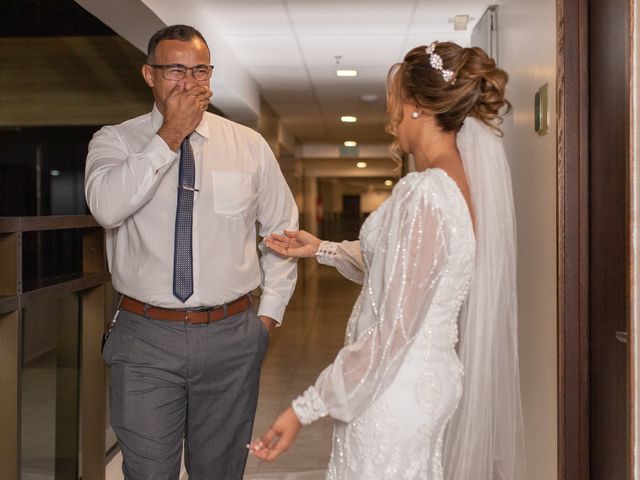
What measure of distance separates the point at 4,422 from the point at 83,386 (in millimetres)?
839

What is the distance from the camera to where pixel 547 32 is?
3186mm

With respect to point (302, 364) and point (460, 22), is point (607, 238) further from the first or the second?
point (302, 364)

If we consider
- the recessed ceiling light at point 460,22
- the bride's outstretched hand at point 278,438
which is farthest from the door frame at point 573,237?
the recessed ceiling light at point 460,22

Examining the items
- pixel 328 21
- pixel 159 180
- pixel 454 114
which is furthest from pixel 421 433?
pixel 328 21

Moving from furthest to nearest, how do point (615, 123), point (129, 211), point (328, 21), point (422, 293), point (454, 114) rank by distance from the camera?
point (328, 21) → point (615, 123) → point (129, 211) → point (454, 114) → point (422, 293)

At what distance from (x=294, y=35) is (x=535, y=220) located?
3.45m

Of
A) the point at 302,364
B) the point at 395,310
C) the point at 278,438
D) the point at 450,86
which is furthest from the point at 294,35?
the point at 278,438

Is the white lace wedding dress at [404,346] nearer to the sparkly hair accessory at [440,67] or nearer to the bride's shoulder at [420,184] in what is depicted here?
the bride's shoulder at [420,184]

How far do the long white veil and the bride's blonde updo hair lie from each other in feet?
0.22

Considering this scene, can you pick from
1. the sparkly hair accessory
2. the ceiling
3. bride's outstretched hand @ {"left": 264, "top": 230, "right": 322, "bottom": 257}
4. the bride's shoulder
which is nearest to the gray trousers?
bride's outstretched hand @ {"left": 264, "top": 230, "right": 322, "bottom": 257}

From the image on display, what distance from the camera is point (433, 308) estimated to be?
186 cm

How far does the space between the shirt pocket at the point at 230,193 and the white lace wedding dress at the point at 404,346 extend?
0.75 meters

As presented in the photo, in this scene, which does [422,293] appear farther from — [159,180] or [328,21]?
[328,21]

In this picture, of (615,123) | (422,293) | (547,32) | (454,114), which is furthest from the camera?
(547,32)
